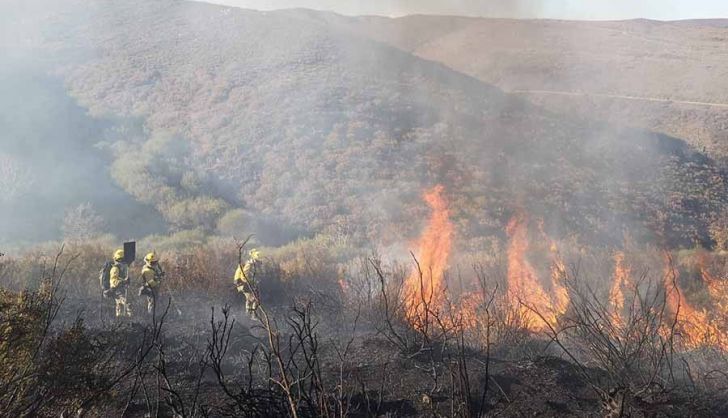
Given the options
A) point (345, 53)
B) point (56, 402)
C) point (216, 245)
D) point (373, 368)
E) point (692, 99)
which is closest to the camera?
point (56, 402)

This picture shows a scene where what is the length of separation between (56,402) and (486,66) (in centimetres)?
3465

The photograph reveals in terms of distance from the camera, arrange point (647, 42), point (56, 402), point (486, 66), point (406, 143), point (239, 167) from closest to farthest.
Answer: point (56, 402), point (239, 167), point (406, 143), point (486, 66), point (647, 42)

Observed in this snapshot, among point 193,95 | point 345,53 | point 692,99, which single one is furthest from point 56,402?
point 692,99

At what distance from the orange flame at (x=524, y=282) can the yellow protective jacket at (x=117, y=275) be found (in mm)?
6581

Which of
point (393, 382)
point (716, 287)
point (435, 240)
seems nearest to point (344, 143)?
point (435, 240)

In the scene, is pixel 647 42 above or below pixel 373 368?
above

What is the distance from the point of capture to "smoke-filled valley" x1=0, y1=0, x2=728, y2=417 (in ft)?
17.4

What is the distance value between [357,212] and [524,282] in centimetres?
814

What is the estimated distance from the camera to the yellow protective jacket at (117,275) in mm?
9352

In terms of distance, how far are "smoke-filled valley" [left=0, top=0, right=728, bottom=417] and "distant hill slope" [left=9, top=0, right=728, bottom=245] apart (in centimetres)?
14

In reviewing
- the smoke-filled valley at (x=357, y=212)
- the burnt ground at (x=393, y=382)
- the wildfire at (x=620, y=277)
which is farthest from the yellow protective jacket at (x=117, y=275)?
the wildfire at (x=620, y=277)

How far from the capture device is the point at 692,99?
95.8 ft

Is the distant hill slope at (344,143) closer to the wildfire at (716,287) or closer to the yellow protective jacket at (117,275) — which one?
the wildfire at (716,287)

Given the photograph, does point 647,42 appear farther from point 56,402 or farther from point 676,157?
point 56,402
